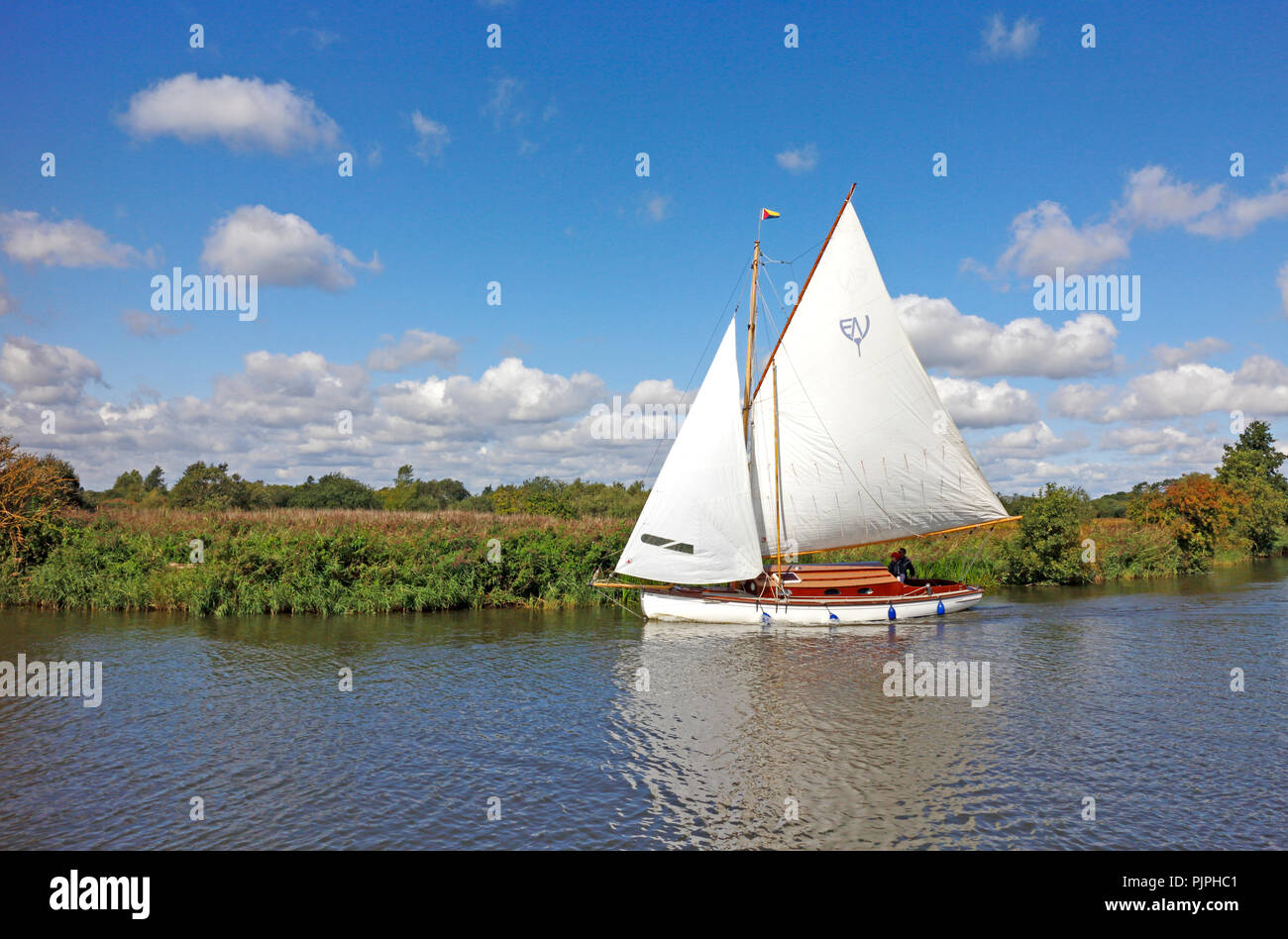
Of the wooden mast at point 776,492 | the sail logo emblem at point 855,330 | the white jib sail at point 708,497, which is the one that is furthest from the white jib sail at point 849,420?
the white jib sail at point 708,497

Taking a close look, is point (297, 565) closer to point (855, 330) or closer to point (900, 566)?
point (855, 330)

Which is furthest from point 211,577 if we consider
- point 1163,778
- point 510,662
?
point 1163,778

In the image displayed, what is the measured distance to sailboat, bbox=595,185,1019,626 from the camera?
30.3 m

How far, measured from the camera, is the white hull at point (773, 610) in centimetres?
3034

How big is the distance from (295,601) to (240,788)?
21149 mm

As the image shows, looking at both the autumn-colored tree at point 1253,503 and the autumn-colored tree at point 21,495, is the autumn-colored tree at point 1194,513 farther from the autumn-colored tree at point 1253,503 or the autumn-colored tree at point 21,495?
the autumn-colored tree at point 21,495

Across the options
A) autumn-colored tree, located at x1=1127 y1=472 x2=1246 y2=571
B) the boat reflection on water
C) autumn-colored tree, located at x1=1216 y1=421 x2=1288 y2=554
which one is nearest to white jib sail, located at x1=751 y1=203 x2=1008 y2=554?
the boat reflection on water

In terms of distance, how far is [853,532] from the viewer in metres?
33.4

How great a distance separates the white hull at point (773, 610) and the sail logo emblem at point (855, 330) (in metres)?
10.3

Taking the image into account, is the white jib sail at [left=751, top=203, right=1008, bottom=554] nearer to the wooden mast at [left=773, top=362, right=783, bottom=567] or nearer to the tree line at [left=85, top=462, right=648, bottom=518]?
the wooden mast at [left=773, top=362, right=783, bottom=567]

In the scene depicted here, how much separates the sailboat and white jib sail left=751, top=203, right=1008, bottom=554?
0.05 m

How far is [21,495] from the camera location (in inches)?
1421

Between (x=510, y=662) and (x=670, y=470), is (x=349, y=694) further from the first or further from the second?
(x=670, y=470)

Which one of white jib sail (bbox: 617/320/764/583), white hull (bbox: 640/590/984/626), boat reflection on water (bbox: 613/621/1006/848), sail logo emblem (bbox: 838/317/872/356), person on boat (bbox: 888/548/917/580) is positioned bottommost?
boat reflection on water (bbox: 613/621/1006/848)
